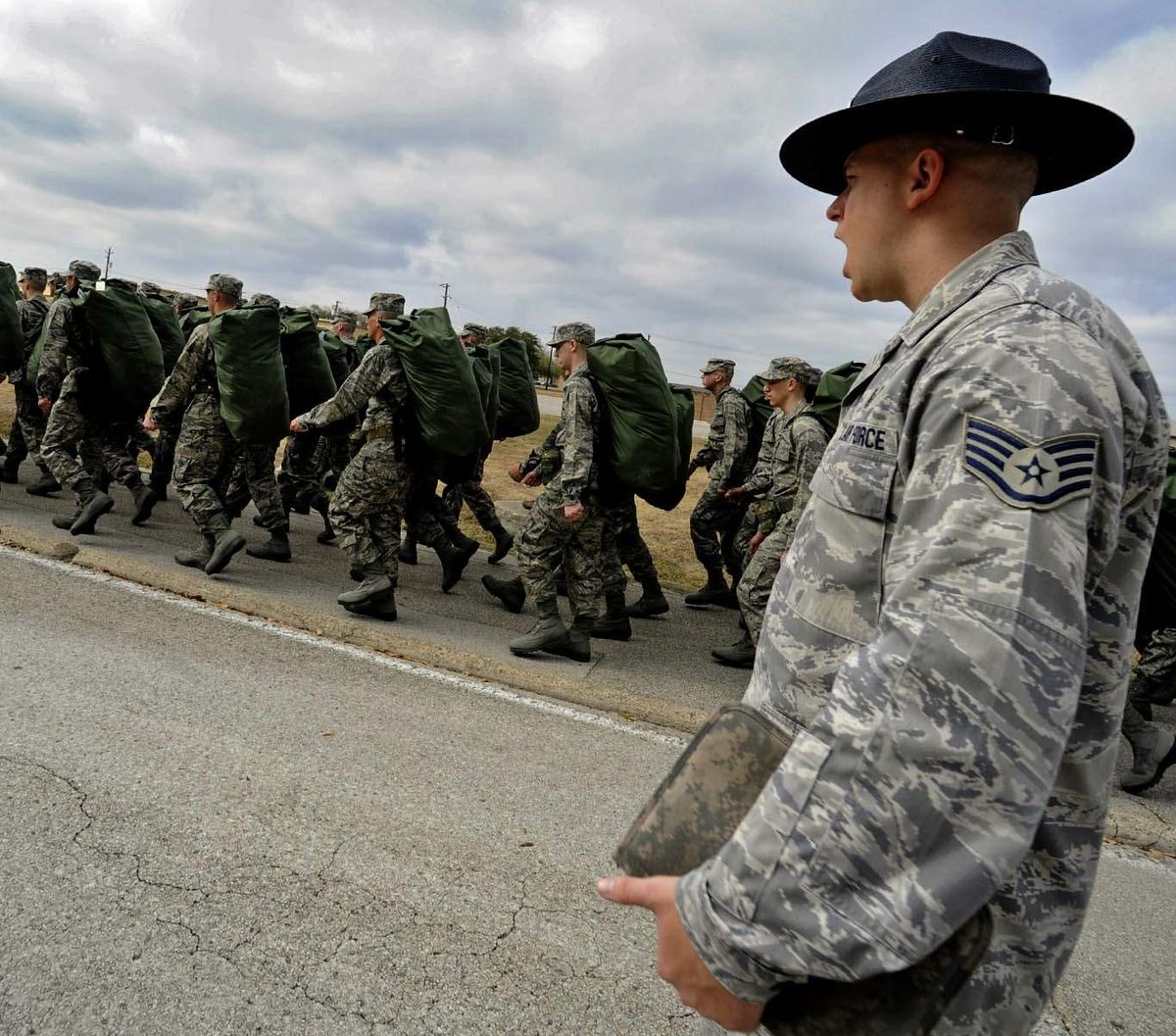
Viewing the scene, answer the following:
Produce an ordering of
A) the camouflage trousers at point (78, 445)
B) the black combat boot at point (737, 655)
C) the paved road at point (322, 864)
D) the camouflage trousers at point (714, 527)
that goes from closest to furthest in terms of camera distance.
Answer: the paved road at point (322, 864)
the black combat boot at point (737, 655)
the camouflage trousers at point (78, 445)
the camouflage trousers at point (714, 527)

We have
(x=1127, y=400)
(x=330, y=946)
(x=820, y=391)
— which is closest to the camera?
(x=1127, y=400)

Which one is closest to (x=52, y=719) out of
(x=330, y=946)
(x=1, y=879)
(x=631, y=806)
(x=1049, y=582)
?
(x=1, y=879)

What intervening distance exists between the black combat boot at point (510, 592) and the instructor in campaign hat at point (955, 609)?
19.9 feet

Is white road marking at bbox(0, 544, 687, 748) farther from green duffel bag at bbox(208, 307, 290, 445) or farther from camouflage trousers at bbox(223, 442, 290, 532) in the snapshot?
camouflage trousers at bbox(223, 442, 290, 532)

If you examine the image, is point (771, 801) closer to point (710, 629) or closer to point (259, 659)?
point (259, 659)

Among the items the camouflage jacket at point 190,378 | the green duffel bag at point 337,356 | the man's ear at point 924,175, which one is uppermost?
the man's ear at point 924,175

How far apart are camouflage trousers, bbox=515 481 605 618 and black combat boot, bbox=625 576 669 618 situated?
4.99ft

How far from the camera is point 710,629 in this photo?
7598 mm

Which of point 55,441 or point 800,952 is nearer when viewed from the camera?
point 800,952

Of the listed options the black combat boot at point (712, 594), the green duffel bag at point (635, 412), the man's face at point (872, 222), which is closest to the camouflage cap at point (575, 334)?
the green duffel bag at point (635, 412)

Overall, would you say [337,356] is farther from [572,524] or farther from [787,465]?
[787,465]

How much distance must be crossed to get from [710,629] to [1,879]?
5579 millimetres

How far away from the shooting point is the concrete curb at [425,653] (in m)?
4.45

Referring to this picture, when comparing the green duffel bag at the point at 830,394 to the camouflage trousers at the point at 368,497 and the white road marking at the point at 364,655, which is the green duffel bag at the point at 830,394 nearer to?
the white road marking at the point at 364,655
